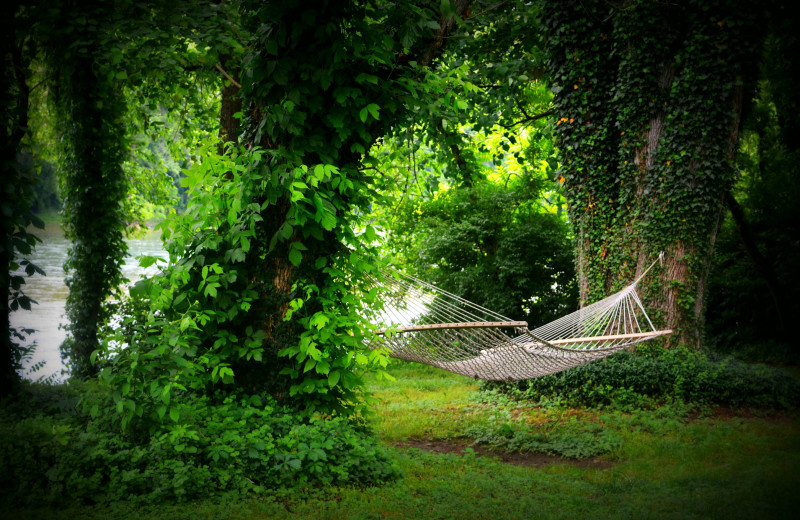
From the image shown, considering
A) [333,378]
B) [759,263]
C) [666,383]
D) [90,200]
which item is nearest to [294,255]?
[333,378]

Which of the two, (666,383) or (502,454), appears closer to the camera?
(502,454)

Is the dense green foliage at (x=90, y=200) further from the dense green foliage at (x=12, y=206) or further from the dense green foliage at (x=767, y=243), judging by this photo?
the dense green foliage at (x=767, y=243)

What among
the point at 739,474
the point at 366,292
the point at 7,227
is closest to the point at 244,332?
the point at 366,292

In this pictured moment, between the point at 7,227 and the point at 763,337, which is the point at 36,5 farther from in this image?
the point at 763,337

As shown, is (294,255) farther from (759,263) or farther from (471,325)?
(759,263)

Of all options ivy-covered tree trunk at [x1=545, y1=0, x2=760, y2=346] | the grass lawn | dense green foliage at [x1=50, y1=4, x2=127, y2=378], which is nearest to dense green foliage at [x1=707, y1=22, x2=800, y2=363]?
ivy-covered tree trunk at [x1=545, y1=0, x2=760, y2=346]

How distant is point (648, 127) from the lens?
4.71m

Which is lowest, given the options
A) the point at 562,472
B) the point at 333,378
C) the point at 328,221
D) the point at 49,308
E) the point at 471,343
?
the point at 562,472

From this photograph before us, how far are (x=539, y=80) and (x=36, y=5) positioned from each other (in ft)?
18.4

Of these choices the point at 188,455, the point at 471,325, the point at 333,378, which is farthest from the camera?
the point at 471,325

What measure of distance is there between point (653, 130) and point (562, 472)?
3126mm

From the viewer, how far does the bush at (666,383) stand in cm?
424

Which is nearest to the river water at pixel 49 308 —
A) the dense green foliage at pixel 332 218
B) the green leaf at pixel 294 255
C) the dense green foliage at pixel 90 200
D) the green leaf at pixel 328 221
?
the dense green foliage at pixel 90 200

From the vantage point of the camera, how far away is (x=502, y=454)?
3514mm
